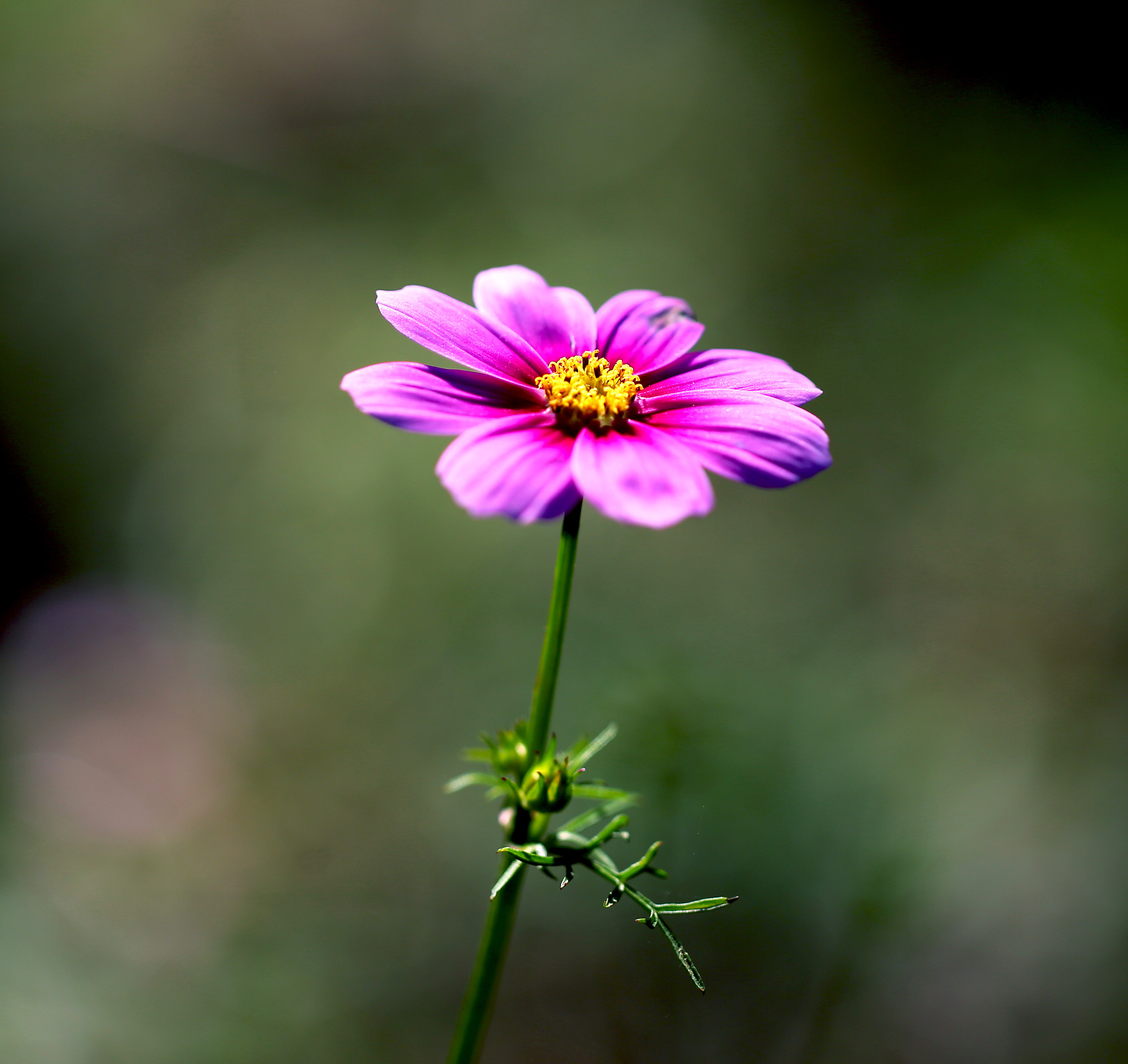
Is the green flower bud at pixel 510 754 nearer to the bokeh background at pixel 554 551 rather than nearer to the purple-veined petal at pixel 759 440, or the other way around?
the purple-veined petal at pixel 759 440

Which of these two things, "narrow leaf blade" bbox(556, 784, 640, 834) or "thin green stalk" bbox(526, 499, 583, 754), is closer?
"thin green stalk" bbox(526, 499, 583, 754)

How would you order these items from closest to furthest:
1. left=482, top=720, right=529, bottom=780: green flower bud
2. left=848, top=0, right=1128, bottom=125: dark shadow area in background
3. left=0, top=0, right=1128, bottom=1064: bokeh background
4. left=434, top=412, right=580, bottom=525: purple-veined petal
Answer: left=434, top=412, right=580, bottom=525: purple-veined petal < left=482, top=720, right=529, bottom=780: green flower bud < left=0, top=0, right=1128, bottom=1064: bokeh background < left=848, top=0, right=1128, bottom=125: dark shadow area in background

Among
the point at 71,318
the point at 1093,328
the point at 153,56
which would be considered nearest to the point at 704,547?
the point at 1093,328

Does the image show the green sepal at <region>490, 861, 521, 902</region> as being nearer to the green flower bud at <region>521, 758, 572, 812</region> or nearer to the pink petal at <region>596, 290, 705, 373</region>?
the green flower bud at <region>521, 758, 572, 812</region>

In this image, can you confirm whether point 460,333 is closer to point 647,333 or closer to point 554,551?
point 647,333

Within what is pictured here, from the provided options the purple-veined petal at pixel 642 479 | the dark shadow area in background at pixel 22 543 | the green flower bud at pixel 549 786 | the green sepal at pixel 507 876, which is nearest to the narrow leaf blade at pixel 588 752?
the green flower bud at pixel 549 786

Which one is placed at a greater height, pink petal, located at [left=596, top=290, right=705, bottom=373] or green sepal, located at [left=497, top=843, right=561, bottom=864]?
pink petal, located at [left=596, top=290, right=705, bottom=373]

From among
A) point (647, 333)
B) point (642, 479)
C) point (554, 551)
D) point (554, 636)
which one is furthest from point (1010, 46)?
point (554, 636)

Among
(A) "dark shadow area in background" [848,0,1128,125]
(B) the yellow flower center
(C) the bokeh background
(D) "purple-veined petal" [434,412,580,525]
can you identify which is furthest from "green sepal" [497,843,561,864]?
(A) "dark shadow area in background" [848,0,1128,125]

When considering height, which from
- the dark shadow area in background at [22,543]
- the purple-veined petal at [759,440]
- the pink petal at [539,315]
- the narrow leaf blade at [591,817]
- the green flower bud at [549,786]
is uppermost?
the dark shadow area in background at [22,543]
